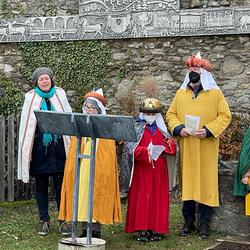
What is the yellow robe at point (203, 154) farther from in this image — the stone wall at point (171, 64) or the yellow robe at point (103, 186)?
the stone wall at point (171, 64)

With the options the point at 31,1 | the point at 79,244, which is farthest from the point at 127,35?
the point at 79,244

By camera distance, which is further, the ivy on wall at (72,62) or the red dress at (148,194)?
the ivy on wall at (72,62)

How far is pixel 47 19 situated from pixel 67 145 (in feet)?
13.3

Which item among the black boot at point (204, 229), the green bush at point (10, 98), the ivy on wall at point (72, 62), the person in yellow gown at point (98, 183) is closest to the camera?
the person in yellow gown at point (98, 183)

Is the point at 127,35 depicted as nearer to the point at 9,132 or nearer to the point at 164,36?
the point at 164,36

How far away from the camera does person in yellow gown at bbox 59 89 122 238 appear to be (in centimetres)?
588

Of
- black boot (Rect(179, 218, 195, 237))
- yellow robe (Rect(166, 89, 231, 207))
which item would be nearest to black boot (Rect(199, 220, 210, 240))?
black boot (Rect(179, 218, 195, 237))

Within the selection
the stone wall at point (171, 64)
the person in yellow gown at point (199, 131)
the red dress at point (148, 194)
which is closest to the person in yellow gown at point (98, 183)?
the red dress at point (148, 194)

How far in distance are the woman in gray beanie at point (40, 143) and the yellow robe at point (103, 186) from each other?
15.4 inches

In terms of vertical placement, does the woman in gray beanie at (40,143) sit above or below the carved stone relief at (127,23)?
below

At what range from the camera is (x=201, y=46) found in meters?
9.20

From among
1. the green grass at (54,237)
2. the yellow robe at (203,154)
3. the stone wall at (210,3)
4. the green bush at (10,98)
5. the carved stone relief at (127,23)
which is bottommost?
the green grass at (54,237)

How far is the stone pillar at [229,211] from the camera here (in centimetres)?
634

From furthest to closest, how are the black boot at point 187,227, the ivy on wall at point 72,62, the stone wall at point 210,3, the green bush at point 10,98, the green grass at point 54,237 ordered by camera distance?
the green bush at point 10,98, the ivy on wall at point 72,62, the stone wall at point 210,3, the black boot at point 187,227, the green grass at point 54,237
